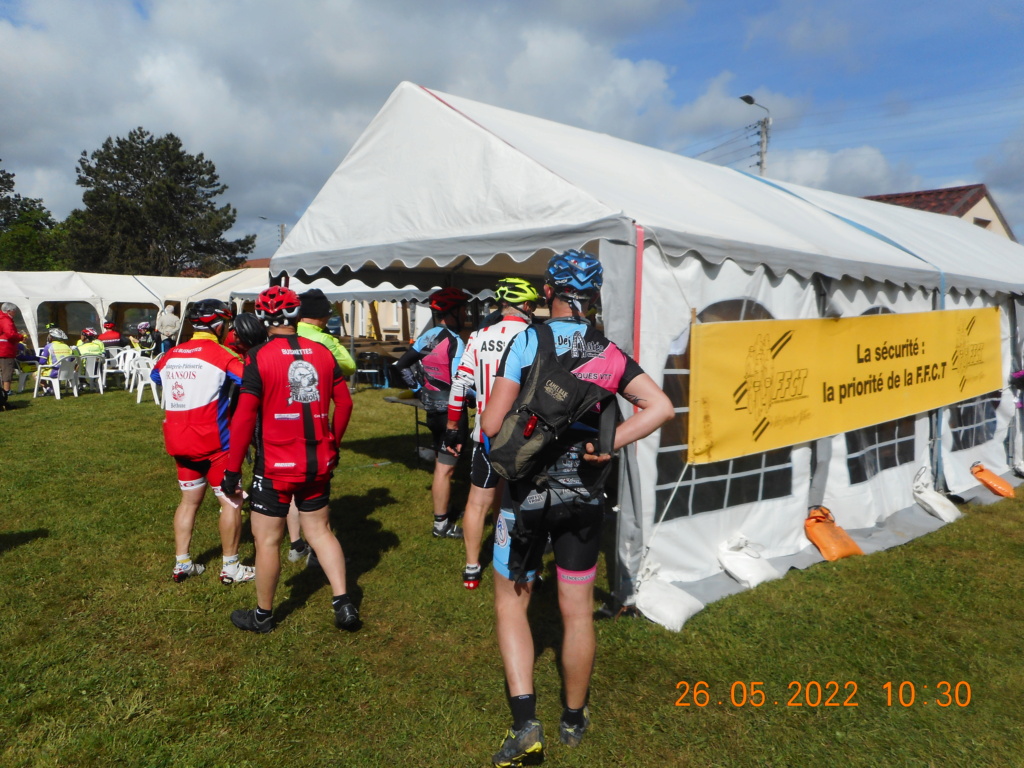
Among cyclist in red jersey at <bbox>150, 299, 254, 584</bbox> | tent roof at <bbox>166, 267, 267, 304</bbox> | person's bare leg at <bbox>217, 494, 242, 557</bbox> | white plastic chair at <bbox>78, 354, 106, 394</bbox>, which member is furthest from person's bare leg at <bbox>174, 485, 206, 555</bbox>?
tent roof at <bbox>166, 267, 267, 304</bbox>

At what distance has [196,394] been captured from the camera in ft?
12.9

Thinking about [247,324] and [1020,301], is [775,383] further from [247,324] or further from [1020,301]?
[1020,301]

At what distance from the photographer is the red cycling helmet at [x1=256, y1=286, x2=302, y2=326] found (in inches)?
130

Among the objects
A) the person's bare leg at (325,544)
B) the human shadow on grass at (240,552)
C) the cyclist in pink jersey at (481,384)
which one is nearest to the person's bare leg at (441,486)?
the cyclist in pink jersey at (481,384)

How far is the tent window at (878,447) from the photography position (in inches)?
211

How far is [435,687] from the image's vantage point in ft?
10.3

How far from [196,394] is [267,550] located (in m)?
1.18

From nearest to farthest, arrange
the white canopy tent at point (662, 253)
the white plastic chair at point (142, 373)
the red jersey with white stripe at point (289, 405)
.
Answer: the red jersey with white stripe at point (289, 405) → the white canopy tent at point (662, 253) → the white plastic chair at point (142, 373)

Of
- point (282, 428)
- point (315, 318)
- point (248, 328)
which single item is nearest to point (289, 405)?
point (282, 428)

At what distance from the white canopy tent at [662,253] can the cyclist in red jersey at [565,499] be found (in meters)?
1.14

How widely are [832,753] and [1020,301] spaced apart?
7073 mm

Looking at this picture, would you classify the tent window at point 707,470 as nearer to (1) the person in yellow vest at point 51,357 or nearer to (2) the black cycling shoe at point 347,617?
(2) the black cycling shoe at point 347,617

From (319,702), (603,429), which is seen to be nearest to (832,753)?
(603,429)
